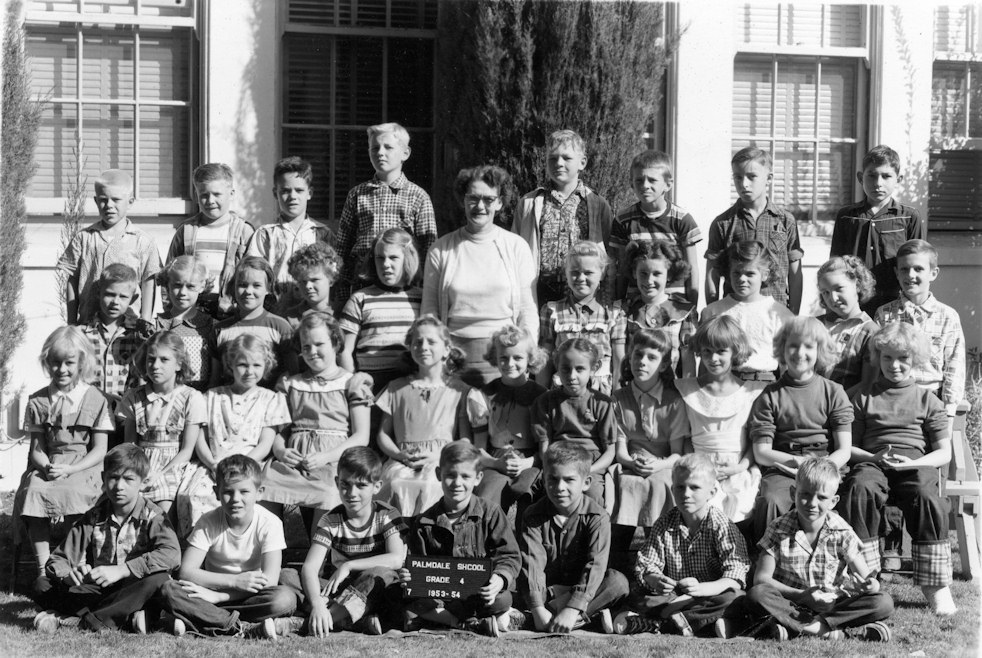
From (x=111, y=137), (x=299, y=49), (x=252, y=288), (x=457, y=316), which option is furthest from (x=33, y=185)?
(x=457, y=316)

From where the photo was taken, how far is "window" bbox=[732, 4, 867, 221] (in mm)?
9148

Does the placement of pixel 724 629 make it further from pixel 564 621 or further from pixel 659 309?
pixel 659 309

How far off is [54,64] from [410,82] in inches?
98.8

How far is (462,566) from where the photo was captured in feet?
15.6

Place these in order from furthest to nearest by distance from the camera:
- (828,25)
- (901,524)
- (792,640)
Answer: (828,25)
(901,524)
(792,640)

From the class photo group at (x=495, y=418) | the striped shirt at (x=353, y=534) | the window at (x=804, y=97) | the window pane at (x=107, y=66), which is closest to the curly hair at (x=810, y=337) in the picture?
the class photo group at (x=495, y=418)

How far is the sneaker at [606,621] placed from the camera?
15.8 feet

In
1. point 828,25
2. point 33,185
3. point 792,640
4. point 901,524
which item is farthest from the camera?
point 828,25

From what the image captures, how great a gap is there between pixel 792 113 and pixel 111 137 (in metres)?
5.06

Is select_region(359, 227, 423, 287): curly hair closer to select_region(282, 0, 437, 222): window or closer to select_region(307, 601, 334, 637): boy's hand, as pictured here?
select_region(307, 601, 334, 637): boy's hand

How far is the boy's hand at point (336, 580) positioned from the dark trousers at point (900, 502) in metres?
2.15

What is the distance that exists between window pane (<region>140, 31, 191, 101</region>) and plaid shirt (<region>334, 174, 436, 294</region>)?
9.18 ft

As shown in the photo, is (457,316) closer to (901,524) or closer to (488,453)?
(488,453)

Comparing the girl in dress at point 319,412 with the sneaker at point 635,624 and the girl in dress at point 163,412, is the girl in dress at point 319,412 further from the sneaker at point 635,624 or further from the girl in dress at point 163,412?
the sneaker at point 635,624
